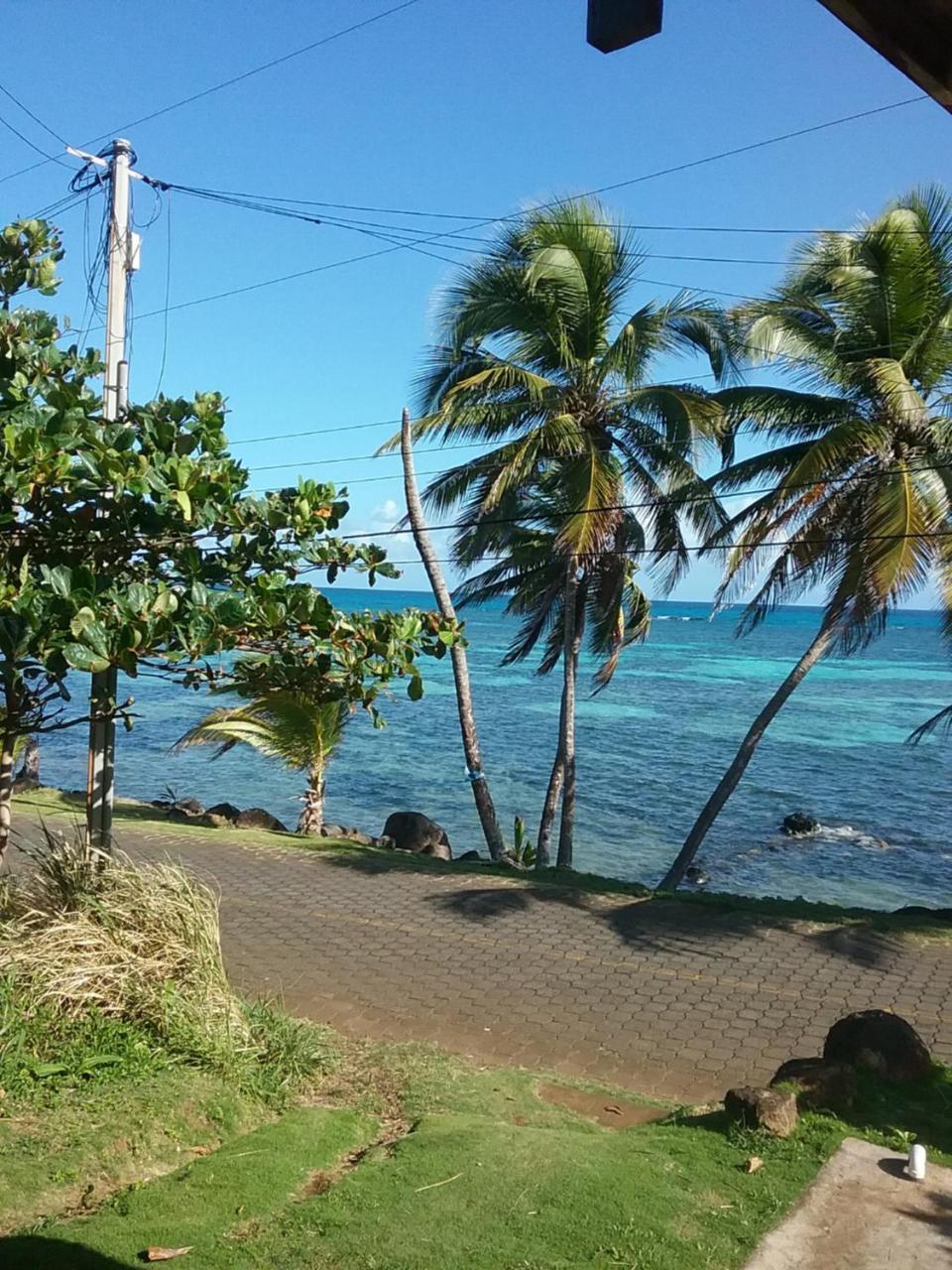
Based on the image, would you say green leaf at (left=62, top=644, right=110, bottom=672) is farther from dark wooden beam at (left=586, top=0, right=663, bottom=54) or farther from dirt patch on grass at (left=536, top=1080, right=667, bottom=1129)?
dirt patch on grass at (left=536, top=1080, right=667, bottom=1129)

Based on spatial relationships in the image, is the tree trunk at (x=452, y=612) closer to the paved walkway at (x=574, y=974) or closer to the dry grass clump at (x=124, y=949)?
the paved walkway at (x=574, y=974)

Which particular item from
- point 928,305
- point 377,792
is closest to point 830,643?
point 928,305

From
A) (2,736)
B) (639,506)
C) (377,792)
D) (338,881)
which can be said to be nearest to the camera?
(2,736)

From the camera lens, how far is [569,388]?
16172mm

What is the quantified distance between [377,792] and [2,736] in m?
23.5

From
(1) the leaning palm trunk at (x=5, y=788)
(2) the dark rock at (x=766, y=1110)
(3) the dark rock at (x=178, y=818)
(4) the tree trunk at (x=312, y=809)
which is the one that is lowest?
(3) the dark rock at (x=178, y=818)

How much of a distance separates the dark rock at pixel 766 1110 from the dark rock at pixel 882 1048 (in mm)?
839

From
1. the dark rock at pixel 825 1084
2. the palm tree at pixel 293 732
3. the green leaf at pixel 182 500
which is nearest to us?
the green leaf at pixel 182 500

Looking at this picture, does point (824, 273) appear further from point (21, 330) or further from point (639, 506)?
point (21, 330)

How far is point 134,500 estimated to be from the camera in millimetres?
5512

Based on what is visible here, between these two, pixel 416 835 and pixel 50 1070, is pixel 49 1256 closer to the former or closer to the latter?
pixel 50 1070

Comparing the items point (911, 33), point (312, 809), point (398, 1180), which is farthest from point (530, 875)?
point (911, 33)

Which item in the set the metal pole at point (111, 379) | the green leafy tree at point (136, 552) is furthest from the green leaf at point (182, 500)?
the metal pole at point (111, 379)

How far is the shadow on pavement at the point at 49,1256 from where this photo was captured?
4.07 metres
